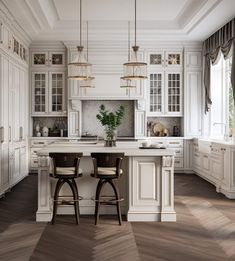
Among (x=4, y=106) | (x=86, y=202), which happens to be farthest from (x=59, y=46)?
(x=86, y=202)

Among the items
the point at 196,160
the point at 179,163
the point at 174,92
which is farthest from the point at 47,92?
the point at 196,160

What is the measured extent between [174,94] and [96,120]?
76.6 inches

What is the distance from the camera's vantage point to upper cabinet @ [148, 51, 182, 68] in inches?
360

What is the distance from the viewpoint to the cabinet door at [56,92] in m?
9.19

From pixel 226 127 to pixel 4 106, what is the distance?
4.42 metres

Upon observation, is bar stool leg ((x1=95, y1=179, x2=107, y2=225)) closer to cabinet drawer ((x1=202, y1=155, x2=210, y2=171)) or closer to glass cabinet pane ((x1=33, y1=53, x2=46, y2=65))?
cabinet drawer ((x1=202, y1=155, x2=210, y2=171))

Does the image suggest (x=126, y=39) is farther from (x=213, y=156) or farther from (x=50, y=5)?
(x=213, y=156)

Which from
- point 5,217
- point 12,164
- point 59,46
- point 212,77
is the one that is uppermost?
point 59,46

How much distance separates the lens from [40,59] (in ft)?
30.1

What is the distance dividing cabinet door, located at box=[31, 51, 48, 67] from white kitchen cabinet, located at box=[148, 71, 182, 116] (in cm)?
248

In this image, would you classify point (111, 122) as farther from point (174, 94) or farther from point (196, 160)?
point (174, 94)

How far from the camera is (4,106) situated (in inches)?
259

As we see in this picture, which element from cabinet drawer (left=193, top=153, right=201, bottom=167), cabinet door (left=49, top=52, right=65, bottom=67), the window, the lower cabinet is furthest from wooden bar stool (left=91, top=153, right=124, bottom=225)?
cabinet door (left=49, top=52, right=65, bottom=67)

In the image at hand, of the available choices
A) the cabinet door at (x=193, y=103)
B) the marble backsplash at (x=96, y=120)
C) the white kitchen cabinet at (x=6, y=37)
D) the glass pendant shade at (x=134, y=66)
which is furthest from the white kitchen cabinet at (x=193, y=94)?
the white kitchen cabinet at (x=6, y=37)
